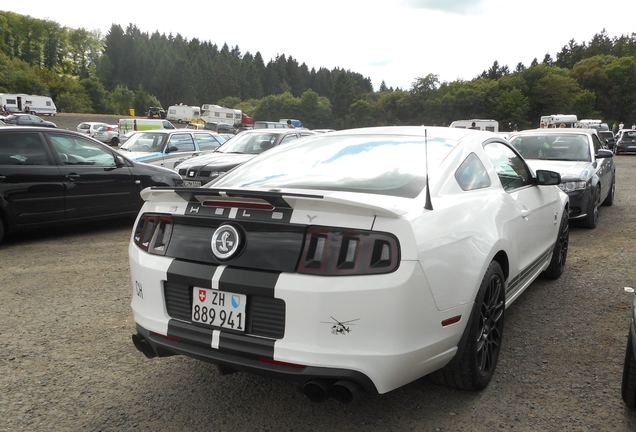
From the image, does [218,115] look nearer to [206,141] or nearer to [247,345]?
[206,141]

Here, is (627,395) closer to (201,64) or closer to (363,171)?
(363,171)

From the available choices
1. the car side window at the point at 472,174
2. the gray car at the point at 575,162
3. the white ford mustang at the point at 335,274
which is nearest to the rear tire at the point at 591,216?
the gray car at the point at 575,162

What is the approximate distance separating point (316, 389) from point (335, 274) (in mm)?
500

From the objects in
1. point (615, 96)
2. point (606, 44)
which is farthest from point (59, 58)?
point (606, 44)

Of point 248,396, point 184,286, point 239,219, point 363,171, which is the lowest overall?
point 248,396

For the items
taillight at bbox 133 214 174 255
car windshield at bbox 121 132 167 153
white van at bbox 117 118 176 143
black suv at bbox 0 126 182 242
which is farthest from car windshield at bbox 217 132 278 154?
white van at bbox 117 118 176 143

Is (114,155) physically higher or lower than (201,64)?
lower

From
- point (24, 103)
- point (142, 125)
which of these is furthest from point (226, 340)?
point (24, 103)

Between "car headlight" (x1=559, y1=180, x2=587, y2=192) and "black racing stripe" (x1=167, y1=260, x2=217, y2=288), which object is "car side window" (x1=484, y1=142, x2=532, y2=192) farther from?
"car headlight" (x1=559, y1=180, x2=587, y2=192)

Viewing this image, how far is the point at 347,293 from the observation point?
→ 2191mm

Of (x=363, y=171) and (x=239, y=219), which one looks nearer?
(x=239, y=219)

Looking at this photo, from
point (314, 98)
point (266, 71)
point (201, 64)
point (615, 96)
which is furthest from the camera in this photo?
point (266, 71)

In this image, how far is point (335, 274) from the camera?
2230 millimetres

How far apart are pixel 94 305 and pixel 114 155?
4.00m
